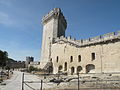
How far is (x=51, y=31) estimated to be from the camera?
38938 millimetres

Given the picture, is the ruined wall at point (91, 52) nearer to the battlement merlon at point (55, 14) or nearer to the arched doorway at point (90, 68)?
the arched doorway at point (90, 68)

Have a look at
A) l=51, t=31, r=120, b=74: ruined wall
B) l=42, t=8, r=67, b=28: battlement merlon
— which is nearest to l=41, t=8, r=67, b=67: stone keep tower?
l=42, t=8, r=67, b=28: battlement merlon

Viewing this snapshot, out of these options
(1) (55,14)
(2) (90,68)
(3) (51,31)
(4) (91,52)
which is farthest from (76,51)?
(1) (55,14)

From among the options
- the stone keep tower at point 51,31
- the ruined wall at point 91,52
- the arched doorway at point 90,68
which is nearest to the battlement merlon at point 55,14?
the stone keep tower at point 51,31

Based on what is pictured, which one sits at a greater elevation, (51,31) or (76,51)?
(51,31)

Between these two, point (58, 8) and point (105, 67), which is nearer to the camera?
point (105, 67)

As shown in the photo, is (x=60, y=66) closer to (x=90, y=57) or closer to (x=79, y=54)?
(x=79, y=54)

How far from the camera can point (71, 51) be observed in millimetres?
31750

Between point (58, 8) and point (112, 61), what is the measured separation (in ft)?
75.3

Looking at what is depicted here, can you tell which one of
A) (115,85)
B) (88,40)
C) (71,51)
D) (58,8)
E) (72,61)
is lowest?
(115,85)

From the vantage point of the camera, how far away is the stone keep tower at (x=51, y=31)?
38.5 meters

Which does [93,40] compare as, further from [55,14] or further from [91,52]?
[55,14]

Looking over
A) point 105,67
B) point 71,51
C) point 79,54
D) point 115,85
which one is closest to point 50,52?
point 71,51

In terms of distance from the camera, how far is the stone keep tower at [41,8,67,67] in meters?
38.5
